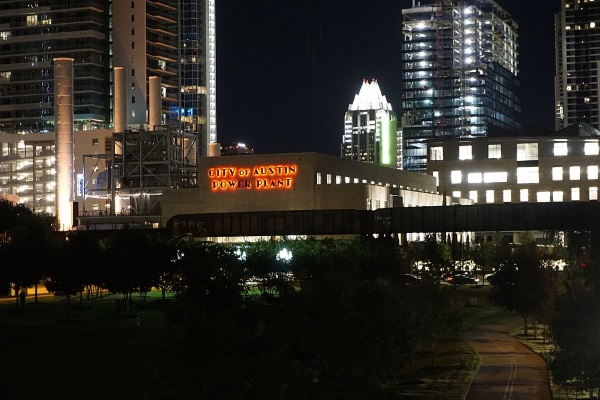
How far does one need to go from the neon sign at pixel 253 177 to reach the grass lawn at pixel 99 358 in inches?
1989

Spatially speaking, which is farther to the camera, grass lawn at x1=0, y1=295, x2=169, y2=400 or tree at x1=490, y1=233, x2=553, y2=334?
tree at x1=490, y1=233, x2=553, y2=334

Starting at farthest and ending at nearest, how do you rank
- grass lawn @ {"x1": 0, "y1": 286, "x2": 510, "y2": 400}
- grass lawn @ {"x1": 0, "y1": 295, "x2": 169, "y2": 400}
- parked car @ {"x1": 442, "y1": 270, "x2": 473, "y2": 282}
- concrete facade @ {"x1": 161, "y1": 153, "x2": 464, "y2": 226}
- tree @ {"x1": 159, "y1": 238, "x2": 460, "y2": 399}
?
concrete facade @ {"x1": 161, "y1": 153, "x2": 464, "y2": 226} → parked car @ {"x1": 442, "y1": 270, "x2": 473, "y2": 282} → grass lawn @ {"x1": 0, "y1": 295, "x2": 169, "y2": 400} → grass lawn @ {"x1": 0, "y1": 286, "x2": 510, "y2": 400} → tree @ {"x1": 159, "y1": 238, "x2": 460, "y2": 399}

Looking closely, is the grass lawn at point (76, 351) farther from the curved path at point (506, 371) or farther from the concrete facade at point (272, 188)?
the concrete facade at point (272, 188)

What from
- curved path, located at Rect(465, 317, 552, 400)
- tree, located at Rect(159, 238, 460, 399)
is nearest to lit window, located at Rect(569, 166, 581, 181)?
curved path, located at Rect(465, 317, 552, 400)

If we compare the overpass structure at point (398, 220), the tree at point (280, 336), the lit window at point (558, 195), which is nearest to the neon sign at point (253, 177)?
the overpass structure at point (398, 220)

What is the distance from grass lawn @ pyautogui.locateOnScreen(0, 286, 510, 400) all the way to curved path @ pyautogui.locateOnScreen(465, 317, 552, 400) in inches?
37.5

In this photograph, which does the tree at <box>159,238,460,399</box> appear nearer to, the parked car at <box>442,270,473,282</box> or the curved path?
the curved path

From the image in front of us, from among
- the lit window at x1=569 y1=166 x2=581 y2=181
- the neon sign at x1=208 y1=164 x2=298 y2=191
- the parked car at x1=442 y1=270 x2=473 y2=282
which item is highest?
the lit window at x1=569 y1=166 x2=581 y2=181

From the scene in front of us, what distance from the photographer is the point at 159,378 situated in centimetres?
3775

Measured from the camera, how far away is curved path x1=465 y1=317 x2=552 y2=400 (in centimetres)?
5541

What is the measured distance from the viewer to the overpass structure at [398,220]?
115 m

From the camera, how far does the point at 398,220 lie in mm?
124375

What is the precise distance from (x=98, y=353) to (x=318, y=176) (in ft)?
274

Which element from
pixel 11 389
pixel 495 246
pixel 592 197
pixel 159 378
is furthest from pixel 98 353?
pixel 592 197
